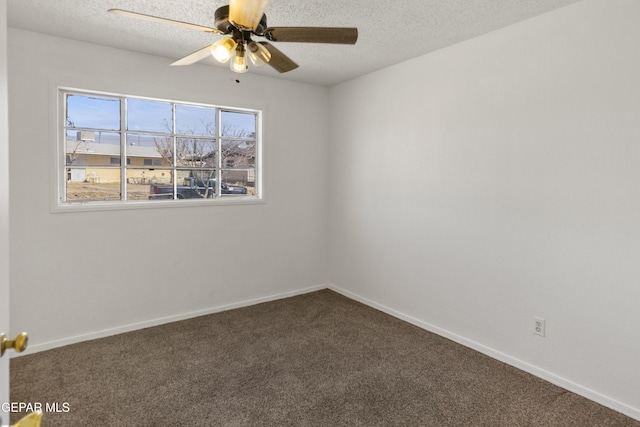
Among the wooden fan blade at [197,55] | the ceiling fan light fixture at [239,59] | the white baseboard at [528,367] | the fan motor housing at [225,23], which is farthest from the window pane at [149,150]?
the white baseboard at [528,367]

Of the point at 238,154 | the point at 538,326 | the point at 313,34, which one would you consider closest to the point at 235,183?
the point at 238,154

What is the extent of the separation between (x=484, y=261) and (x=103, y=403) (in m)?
2.83

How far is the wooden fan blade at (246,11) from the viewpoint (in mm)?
1571

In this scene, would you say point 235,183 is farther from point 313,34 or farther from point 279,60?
point 313,34

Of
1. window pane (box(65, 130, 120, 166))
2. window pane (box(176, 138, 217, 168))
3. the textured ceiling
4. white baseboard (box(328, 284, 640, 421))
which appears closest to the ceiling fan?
the textured ceiling

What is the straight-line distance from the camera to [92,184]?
10.9ft

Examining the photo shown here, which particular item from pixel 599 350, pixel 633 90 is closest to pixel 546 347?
pixel 599 350

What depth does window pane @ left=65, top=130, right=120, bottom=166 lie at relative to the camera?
10.5 ft

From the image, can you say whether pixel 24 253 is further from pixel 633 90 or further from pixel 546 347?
pixel 633 90

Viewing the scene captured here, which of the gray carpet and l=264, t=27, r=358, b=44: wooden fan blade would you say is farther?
the gray carpet

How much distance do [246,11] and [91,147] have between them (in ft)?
7.85

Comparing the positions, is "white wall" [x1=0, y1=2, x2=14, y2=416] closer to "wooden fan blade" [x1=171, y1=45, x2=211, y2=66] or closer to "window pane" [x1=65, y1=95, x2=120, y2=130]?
"wooden fan blade" [x1=171, y1=45, x2=211, y2=66]

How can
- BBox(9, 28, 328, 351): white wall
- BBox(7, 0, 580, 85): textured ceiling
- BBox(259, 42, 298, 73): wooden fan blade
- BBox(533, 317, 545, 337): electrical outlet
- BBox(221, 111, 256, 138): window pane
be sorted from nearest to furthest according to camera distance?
1. BBox(259, 42, 298, 73): wooden fan blade
2. BBox(7, 0, 580, 85): textured ceiling
3. BBox(533, 317, 545, 337): electrical outlet
4. BBox(9, 28, 328, 351): white wall
5. BBox(221, 111, 256, 138): window pane

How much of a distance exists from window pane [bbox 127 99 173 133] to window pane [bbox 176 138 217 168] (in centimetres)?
20
